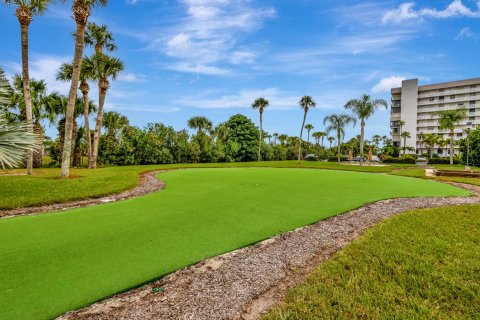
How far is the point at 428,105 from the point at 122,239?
301 feet

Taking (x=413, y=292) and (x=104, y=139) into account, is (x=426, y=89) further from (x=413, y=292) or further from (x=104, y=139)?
(x=413, y=292)

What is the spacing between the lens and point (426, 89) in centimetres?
7500

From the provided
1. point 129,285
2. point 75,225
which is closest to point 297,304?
point 129,285

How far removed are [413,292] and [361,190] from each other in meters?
8.48

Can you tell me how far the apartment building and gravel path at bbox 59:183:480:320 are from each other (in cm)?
8372

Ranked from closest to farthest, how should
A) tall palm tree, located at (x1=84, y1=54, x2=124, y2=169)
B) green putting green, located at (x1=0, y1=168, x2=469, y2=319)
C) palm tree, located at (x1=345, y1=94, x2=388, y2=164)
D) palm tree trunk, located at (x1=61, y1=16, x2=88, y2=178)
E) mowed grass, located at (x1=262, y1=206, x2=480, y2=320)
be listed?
mowed grass, located at (x1=262, y1=206, x2=480, y2=320) < green putting green, located at (x1=0, y1=168, x2=469, y2=319) < palm tree trunk, located at (x1=61, y1=16, x2=88, y2=178) < tall palm tree, located at (x1=84, y1=54, x2=124, y2=169) < palm tree, located at (x1=345, y1=94, x2=388, y2=164)

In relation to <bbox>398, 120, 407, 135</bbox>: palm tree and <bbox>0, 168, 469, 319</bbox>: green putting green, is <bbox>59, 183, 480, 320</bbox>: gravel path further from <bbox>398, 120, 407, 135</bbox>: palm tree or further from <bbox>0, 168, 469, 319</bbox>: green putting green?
<bbox>398, 120, 407, 135</bbox>: palm tree

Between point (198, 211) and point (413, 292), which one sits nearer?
point (413, 292)

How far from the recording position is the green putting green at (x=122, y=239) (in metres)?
3.18

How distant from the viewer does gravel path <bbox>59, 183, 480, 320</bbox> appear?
9.53ft

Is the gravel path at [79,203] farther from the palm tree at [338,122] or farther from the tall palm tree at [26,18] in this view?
the palm tree at [338,122]

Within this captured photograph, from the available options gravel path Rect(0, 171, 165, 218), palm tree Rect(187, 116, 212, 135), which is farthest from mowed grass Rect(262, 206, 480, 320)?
palm tree Rect(187, 116, 212, 135)

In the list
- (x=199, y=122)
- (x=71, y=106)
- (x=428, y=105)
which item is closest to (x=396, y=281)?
(x=71, y=106)

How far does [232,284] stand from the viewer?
3.53 m
